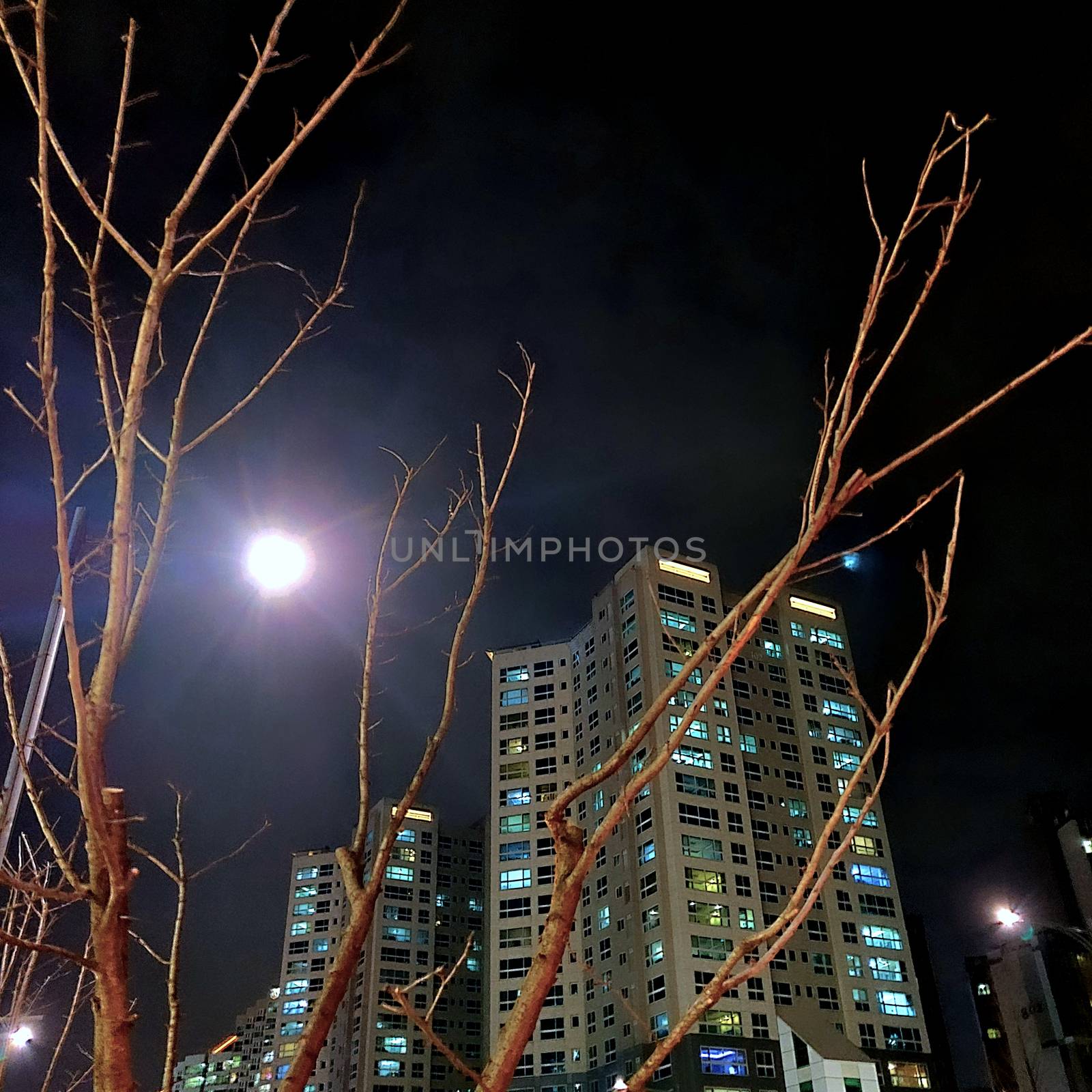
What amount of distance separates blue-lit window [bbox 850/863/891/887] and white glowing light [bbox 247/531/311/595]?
248 ft

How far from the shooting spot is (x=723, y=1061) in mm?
63406

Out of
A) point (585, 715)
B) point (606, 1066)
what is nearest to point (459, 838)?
point (585, 715)

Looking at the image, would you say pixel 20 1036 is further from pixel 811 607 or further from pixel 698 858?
pixel 811 607

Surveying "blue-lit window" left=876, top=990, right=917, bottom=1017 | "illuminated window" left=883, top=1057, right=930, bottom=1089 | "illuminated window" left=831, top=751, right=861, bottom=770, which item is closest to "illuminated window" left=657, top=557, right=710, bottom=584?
"illuminated window" left=831, top=751, right=861, bottom=770

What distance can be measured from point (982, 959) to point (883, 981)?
3779 centimetres

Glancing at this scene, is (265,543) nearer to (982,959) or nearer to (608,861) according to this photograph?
(608,861)

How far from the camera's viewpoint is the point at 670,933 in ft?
217

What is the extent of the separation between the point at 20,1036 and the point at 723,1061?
62003 millimetres

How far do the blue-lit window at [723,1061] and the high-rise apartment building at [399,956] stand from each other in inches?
1388

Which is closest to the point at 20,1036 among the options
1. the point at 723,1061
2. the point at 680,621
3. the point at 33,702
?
the point at 33,702

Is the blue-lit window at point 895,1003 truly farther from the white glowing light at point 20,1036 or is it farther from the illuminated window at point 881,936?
the white glowing light at point 20,1036

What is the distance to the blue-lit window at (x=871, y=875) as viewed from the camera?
244 feet

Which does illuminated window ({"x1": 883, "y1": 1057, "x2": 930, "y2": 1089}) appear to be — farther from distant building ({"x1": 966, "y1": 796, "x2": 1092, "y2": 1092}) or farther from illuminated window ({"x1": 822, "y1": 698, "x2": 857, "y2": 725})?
illuminated window ({"x1": 822, "y1": 698, "x2": 857, "y2": 725})

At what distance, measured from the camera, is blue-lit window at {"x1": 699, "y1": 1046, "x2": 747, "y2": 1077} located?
62844 mm
